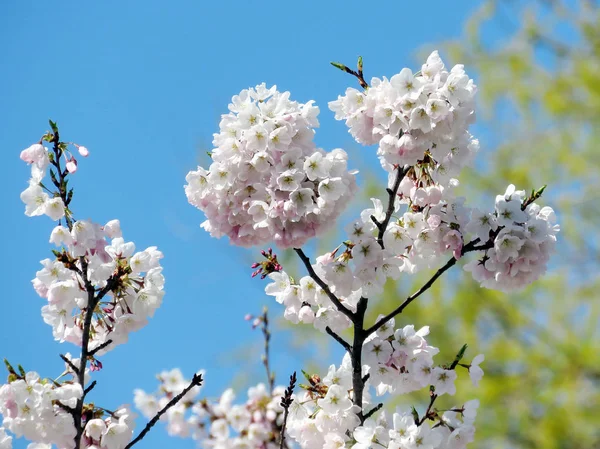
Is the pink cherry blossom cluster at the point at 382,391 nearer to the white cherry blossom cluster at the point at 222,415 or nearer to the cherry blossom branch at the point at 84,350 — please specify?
the cherry blossom branch at the point at 84,350

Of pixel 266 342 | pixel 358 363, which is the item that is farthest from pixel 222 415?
pixel 358 363

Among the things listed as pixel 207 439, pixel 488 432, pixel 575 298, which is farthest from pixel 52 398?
pixel 575 298

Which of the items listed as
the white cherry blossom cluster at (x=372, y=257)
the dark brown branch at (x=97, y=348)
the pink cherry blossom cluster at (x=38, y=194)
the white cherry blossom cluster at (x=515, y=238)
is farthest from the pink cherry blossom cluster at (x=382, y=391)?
the pink cherry blossom cluster at (x=38, y=194)

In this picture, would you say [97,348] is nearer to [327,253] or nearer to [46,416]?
[46,416]

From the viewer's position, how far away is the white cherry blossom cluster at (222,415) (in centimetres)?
346

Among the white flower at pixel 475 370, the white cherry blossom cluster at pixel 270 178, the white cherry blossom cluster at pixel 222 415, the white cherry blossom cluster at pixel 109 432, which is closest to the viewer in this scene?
the white cherry blossom cluster at pixel 270 178

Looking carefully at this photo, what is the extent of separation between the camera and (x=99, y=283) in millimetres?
2055

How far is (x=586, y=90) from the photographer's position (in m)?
6.79

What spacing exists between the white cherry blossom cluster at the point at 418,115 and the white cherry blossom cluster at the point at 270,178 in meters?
0.14

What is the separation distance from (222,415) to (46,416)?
1910 millimetres

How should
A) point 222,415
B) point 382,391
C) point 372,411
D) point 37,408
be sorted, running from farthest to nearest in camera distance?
point 222,415, point 382,391, point 372,411, point 37,408

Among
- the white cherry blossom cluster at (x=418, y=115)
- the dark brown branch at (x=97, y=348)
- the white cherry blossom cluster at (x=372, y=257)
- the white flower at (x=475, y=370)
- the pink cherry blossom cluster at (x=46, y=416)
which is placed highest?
the white cherry blossom cluster at (x=418, y=115)

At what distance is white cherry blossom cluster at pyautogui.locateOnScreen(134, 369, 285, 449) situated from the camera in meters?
3.46

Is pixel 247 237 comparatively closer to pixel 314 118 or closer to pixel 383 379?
pixel 314 118
